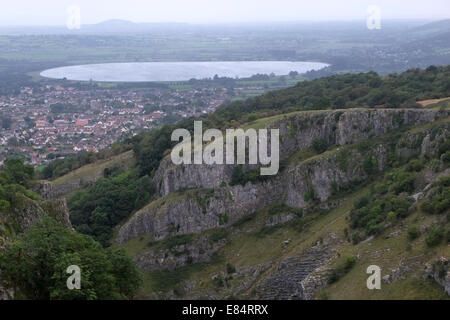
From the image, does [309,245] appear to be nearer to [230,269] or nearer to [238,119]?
[230,269]

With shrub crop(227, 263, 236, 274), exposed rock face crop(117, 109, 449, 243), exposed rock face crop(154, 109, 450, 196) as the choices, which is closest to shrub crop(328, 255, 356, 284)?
shrub crop(227, 263, 236, 274)

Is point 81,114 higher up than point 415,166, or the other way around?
point 415,166

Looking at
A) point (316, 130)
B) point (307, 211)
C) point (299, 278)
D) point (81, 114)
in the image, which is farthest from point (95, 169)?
point (81, 114)

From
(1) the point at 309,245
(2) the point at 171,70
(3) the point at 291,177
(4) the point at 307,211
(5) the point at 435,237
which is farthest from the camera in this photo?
(2) the point at 171,70

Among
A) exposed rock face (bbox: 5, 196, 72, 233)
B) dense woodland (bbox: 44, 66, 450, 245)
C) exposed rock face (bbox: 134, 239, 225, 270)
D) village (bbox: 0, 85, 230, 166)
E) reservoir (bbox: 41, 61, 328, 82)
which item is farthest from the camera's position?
reservoir (bbox: 41, 61, 328, 82)

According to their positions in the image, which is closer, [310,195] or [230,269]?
[230,269]

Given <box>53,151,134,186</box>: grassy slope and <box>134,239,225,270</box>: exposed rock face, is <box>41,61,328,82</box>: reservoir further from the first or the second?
<box>134,239,225,270</box>: exposed rock face
